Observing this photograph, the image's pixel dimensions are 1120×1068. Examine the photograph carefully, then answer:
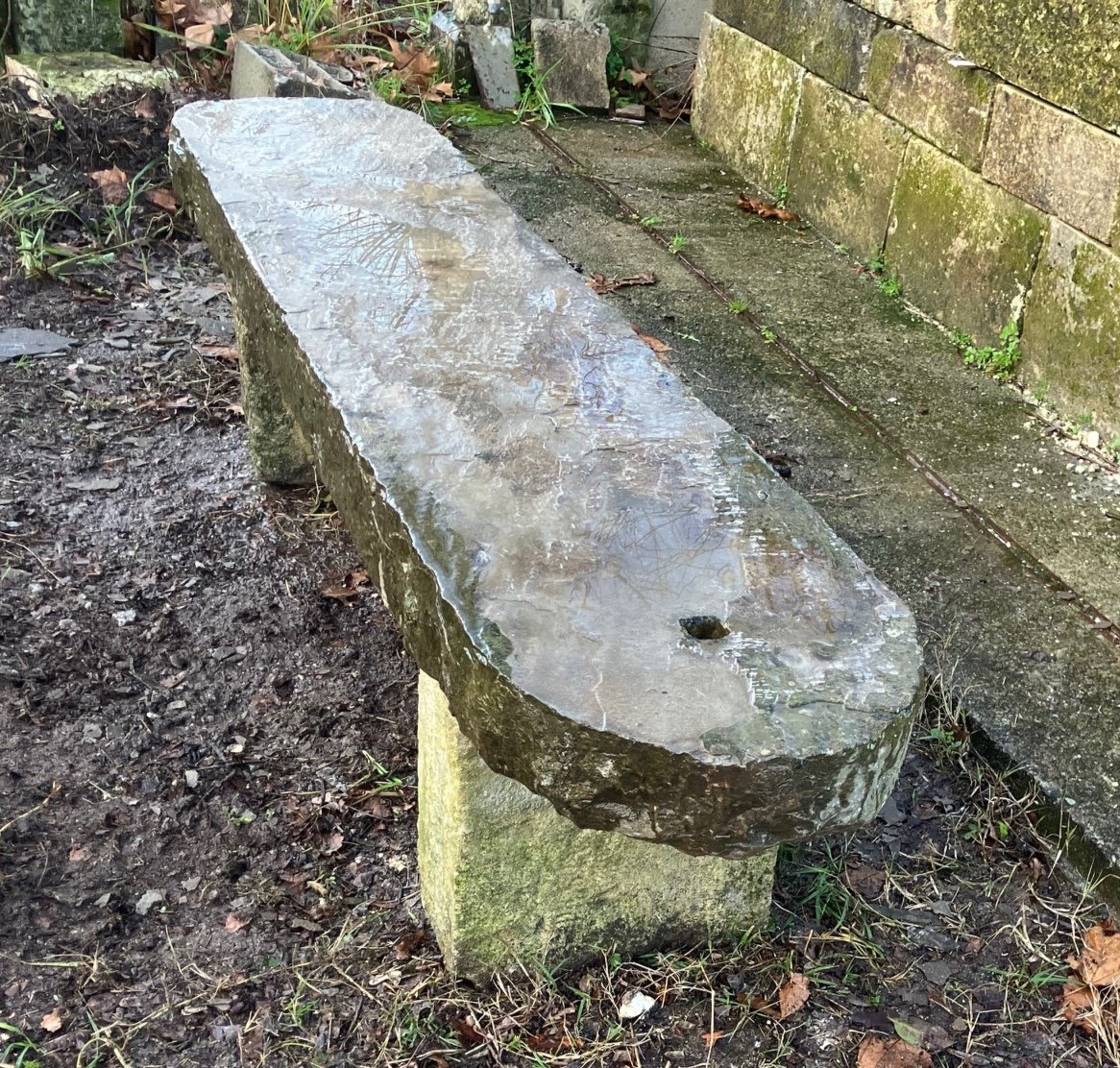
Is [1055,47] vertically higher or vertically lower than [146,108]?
higher

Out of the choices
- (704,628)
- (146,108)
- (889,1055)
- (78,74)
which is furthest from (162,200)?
(889,1055)

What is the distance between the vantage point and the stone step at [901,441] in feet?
7.96

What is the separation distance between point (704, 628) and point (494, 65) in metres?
4.77

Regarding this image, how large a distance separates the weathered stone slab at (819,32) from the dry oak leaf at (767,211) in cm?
52

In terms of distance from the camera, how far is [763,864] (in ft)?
6.50

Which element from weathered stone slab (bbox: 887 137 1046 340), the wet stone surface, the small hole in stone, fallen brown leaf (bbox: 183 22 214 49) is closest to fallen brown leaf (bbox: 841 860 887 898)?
the wet stone surface

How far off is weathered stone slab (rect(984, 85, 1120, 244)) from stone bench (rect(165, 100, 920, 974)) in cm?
167

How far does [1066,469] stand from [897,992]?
173 centimetres

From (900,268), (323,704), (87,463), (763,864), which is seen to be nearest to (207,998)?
(323,704)

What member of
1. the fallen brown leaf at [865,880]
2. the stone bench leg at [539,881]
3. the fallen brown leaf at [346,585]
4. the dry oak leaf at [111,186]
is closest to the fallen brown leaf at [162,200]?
the dry oak leaf at [111,186]

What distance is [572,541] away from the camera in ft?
5.47

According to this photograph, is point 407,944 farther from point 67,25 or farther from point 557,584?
point 67,25

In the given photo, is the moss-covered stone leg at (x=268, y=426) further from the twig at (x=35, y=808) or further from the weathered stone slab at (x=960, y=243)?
the weathered stone slab at (x=960, y=243)

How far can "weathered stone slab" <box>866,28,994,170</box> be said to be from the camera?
147 inches
